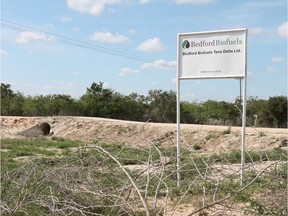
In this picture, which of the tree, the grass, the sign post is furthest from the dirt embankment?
the tree

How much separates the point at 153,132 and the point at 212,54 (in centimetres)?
1522

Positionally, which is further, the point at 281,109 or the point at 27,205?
the point at 281,109

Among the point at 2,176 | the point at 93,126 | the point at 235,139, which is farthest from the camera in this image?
the point at 93,126

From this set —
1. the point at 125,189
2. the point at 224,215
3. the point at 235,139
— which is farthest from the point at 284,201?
the point at 235,139

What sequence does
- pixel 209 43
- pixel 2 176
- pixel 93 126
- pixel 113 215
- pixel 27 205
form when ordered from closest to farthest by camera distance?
pixel 113 215
pixel 27 205
pixel 2 176
pixel 209 43
pixel 93 126

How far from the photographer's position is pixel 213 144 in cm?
1848

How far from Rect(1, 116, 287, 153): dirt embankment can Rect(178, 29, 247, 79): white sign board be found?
247 centimetres

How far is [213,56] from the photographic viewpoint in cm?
782

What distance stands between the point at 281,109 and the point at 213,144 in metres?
15.2

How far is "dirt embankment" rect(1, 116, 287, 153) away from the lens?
16438 millimetres

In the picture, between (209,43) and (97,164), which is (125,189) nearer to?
(97,164)

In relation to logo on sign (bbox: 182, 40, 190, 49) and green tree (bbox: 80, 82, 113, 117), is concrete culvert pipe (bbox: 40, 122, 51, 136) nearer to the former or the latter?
green tree (bbox: 80, 82, 113, 117)

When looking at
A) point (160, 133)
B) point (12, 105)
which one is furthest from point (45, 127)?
point (12, 105)

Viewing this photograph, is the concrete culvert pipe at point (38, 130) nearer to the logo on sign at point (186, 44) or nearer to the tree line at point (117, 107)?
the tree line at point (117, 107)
